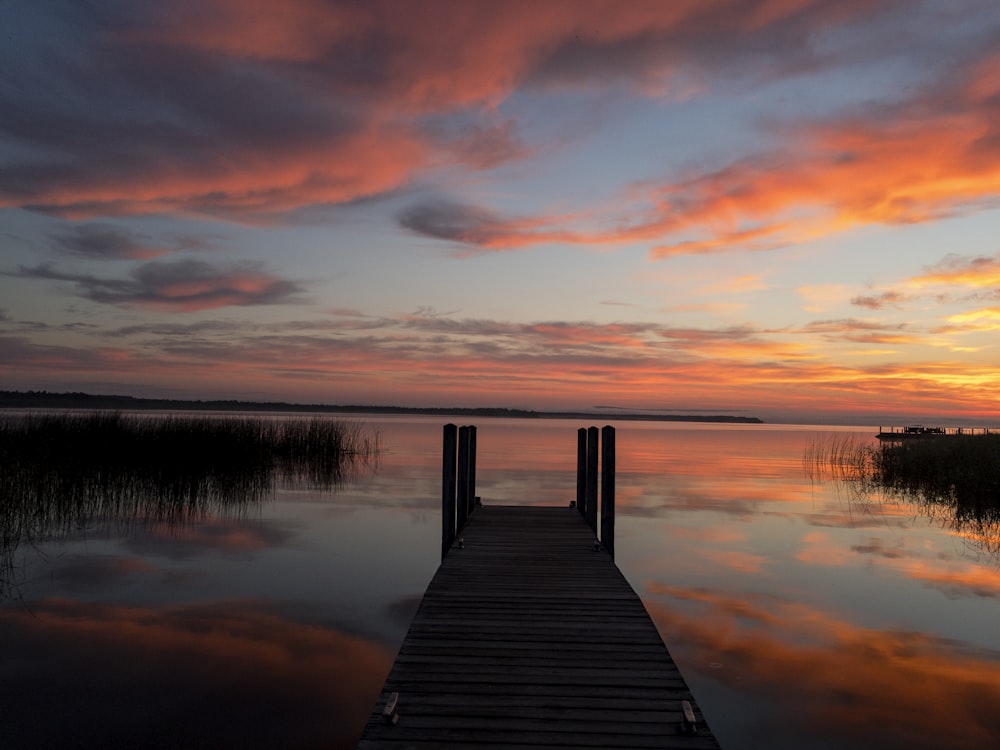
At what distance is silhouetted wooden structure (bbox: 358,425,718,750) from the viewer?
4.27 m

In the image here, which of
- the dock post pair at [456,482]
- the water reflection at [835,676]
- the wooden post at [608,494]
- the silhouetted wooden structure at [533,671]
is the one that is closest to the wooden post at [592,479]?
the wooden post at [608,494]

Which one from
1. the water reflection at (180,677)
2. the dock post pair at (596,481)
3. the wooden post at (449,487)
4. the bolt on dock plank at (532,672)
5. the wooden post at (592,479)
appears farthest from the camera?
the wooden post at (592,479)

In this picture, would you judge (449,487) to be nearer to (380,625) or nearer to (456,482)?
(456,482)

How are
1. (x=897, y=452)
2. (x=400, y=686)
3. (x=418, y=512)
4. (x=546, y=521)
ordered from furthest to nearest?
(x=897, y=452) < (x=418, y=512) < (x=546, y=521) < (x=400, y=686)

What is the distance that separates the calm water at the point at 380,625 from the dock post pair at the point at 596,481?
996 millimetres

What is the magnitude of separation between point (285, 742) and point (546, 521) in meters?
7.33

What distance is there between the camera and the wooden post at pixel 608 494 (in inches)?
422

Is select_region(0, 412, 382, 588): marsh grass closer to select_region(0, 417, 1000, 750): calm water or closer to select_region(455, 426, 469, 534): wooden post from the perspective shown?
select_region(0, 417, 1000, 750): calm water

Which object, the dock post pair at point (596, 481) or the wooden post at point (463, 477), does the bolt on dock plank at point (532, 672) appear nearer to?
the dock post pair at point (596, 481)

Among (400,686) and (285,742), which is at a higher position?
(400,686)

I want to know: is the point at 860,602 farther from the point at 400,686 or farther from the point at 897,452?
the point at 897,452

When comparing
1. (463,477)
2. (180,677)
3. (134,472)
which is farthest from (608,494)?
(134,472)

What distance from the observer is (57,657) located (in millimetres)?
7258

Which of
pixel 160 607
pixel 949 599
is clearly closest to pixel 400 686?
pixel 160 607
